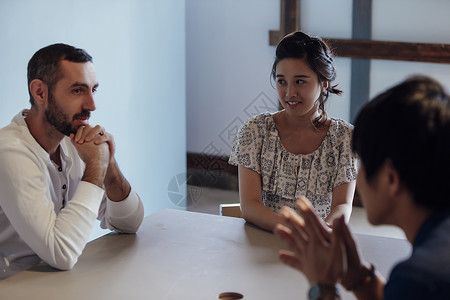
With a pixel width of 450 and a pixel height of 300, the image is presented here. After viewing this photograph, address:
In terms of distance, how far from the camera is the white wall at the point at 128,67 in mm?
2900

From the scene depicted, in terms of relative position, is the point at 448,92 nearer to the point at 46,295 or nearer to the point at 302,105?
the point at 46,295

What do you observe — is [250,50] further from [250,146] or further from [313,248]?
[313,248]

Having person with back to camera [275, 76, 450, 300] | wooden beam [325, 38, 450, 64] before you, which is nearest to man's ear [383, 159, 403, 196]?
person with back to camera [275, 76, 450, 300]

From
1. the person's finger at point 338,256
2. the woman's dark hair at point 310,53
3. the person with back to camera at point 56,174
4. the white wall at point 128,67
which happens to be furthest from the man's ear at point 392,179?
the white wall at point 128,67

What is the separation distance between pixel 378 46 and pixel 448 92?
3.52 meters

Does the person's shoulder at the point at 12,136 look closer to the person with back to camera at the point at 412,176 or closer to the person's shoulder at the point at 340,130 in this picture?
the person with back to camera at the point at 412,176

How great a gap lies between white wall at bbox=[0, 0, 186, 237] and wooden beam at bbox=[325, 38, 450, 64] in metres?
1.25

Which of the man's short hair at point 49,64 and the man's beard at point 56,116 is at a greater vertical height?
the man's short hair at point 49,64

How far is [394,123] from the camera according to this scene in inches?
40.1

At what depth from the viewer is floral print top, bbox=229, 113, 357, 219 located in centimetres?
230

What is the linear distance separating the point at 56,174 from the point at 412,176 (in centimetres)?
125

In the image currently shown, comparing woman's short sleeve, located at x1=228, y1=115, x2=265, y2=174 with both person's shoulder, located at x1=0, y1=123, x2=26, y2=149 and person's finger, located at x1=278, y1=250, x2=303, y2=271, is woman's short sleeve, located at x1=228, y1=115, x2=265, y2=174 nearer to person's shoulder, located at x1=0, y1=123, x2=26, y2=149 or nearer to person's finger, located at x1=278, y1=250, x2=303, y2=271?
person's shoulder, located at x1=0, y1=123, x2=26, y2=149

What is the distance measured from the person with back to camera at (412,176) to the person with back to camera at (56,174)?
0.81m

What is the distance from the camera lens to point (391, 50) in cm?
439
